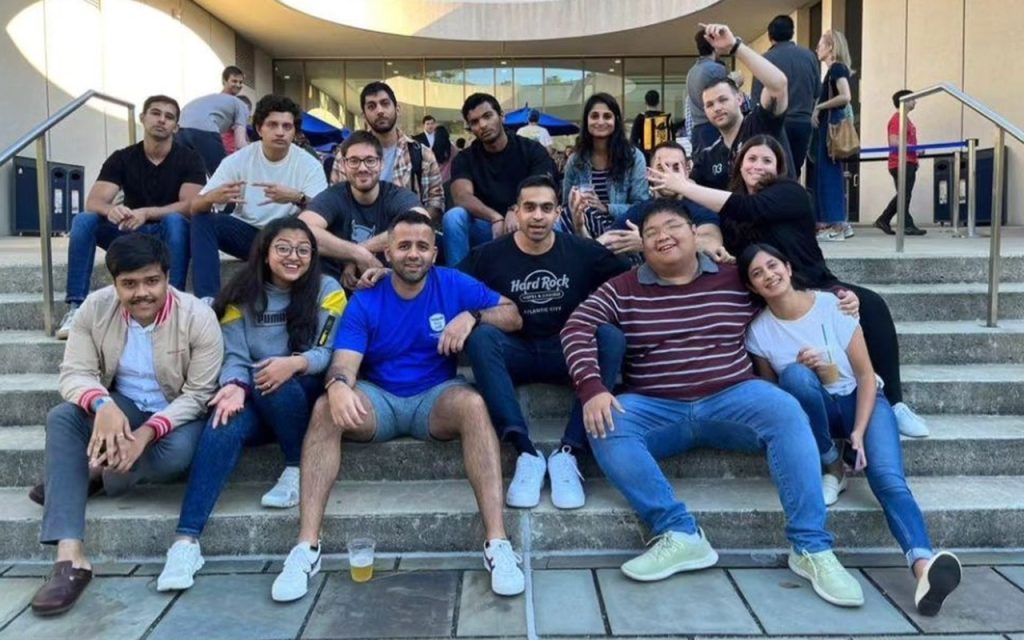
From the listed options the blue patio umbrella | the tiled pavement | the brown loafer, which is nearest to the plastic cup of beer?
the tiled pavement

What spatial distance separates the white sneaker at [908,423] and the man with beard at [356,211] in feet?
7.43

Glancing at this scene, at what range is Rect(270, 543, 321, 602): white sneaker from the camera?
106 inches

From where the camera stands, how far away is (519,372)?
11.8ft

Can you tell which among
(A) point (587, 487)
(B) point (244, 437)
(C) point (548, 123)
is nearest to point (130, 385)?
(B) point (244, 437)

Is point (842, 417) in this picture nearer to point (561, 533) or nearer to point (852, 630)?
point (852, 630)

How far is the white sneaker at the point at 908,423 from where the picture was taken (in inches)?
134

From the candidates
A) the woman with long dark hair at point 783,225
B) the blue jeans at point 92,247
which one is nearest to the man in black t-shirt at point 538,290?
the woman with long dark hair at point 783,225

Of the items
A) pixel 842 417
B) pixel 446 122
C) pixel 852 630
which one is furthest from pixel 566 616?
pixel 446 122

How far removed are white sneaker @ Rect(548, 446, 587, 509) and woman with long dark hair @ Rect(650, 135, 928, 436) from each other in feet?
3.93

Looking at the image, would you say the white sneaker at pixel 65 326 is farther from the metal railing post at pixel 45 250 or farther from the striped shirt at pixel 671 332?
the striped shirt at pixel 671 332

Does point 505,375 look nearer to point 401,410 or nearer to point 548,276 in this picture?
point 401,410

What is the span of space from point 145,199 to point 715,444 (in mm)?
3326

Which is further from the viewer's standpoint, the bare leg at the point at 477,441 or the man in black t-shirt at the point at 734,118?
the man in black t-shirt at the point at 734,118

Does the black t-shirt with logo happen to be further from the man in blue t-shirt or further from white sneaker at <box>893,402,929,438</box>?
white sneaker at <box>893,402,929,438</box>
